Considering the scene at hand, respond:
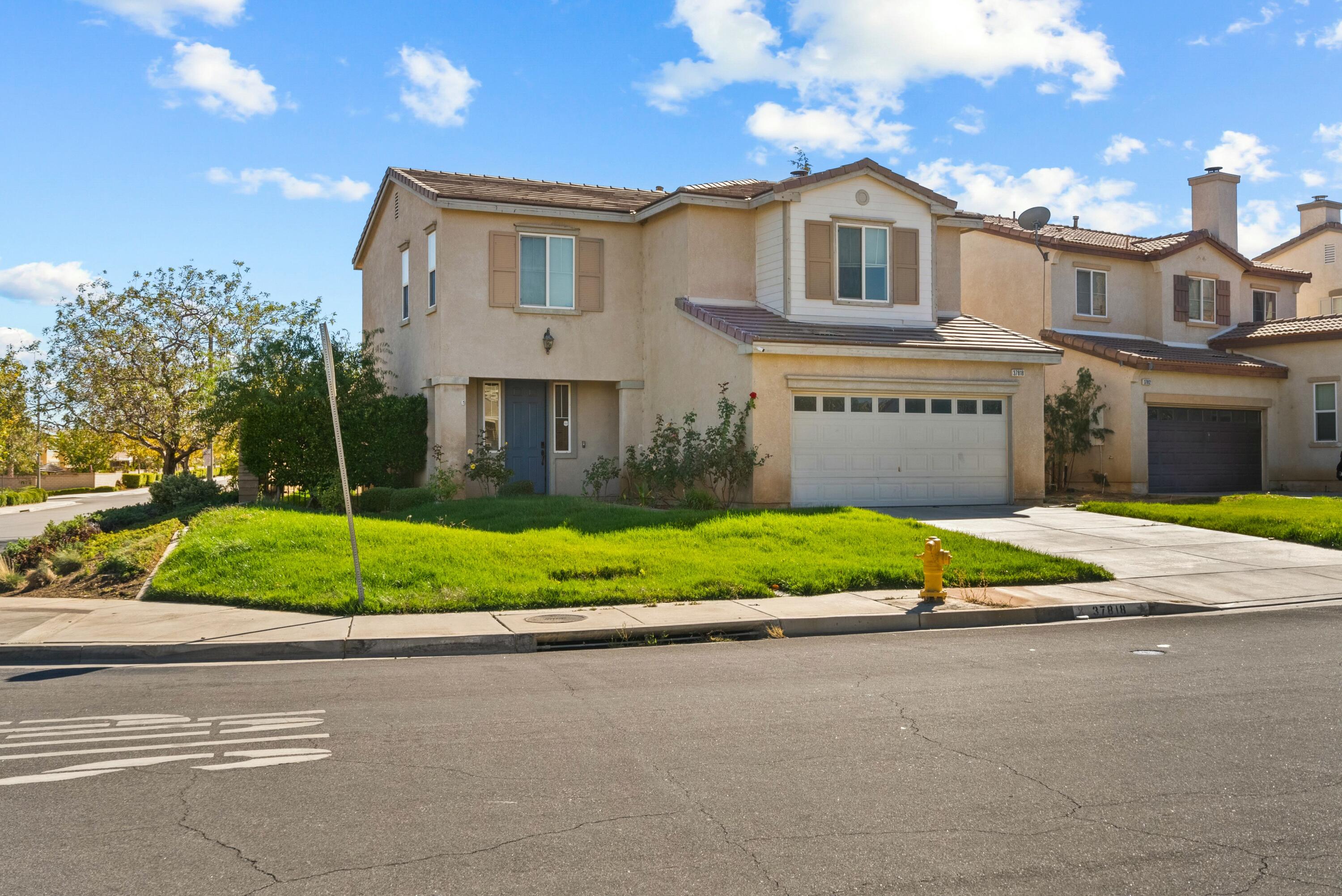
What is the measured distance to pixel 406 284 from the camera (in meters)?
24.5

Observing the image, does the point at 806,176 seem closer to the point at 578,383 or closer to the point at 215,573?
the point at 578,383

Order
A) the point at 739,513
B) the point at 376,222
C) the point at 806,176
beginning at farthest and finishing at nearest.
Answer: the point at 376,222, the point at 806,176, the point at 739,513

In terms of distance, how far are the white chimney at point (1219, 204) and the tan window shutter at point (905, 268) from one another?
14.5 m

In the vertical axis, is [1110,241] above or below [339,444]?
above

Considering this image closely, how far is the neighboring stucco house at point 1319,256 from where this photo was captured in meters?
37.1

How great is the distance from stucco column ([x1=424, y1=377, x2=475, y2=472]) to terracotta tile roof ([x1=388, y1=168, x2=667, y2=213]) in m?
3.67

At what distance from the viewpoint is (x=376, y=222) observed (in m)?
27.2

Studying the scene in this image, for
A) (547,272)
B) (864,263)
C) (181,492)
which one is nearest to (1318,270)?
(864,263)

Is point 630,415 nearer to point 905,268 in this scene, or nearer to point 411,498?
point 411,498

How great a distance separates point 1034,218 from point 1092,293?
2.72 meters

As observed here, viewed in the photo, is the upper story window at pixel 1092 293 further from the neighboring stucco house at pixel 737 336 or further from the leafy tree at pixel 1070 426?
the neighboring stucco house at pixel 737 336

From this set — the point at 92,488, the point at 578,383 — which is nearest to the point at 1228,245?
the point at 578,383

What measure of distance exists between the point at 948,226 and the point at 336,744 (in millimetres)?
20533

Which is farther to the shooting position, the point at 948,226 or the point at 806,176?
the point at 948,226
